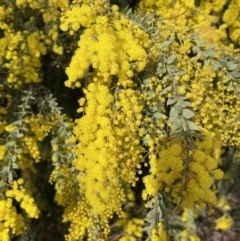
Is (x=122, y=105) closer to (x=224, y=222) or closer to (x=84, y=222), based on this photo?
(x=84, y=222)

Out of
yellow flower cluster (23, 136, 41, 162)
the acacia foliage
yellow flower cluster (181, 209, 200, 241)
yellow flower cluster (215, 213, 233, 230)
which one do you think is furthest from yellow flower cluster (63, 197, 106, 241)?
yellow flower cluster (215, 213, 233, 230)

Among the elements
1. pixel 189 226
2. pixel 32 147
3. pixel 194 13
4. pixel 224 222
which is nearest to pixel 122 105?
pixel 32 147

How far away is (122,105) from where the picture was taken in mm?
1440

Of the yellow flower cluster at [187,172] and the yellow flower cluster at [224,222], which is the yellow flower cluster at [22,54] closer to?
the yellow flower cluster at [187,172]

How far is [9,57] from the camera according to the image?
6.28 ft

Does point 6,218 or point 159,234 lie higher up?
point 159,234

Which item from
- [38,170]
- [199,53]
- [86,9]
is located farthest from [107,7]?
[38,170]

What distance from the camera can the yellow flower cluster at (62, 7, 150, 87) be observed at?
1.46 m

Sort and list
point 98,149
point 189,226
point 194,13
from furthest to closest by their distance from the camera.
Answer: point 189,226, point 194,13, point 98,149

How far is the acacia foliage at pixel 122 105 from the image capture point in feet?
4.52

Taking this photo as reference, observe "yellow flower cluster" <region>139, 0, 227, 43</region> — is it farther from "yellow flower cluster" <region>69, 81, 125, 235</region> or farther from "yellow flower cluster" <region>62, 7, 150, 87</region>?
"yellow flower cluster" <region>69, 81, 125, 235</region>

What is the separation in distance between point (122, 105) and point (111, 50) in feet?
0.72

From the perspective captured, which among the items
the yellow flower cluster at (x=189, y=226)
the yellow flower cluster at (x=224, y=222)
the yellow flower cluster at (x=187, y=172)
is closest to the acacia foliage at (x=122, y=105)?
the yellow flower cluster at (x=187, y=172)

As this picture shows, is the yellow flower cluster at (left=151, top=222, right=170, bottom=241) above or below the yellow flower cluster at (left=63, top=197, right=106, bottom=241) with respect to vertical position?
above
